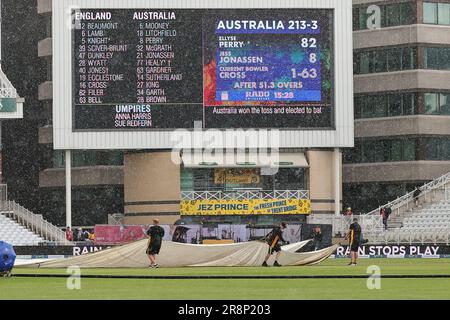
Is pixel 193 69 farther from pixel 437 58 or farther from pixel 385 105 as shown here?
pixel 437 58

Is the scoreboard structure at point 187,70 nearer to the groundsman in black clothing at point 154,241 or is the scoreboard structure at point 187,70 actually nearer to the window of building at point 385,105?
the window of building at point 385,105

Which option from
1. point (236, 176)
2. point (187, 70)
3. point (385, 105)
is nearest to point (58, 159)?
point (236, 176)

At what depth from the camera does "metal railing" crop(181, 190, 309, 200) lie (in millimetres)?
68812

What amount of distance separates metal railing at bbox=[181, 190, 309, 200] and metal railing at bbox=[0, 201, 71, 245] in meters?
6.88

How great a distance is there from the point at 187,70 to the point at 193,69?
0.30m

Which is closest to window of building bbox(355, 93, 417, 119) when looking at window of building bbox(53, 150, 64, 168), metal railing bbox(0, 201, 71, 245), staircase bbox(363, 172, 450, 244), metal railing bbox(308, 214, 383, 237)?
staircase bbox(363, 172, 450, 244)

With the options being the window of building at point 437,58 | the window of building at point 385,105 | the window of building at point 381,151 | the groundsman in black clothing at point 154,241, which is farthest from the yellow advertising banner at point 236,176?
the groundsman in black clothing at point 154,241

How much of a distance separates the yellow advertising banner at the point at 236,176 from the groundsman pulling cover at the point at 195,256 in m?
24.0

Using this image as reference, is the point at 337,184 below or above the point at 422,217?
above

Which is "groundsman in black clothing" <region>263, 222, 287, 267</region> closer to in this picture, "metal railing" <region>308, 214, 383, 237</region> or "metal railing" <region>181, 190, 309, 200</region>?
"metal railing" <region>308, 214, 383, 237</region>

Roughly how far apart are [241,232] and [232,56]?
8555 mm

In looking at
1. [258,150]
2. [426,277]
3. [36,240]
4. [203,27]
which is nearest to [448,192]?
[258,150]

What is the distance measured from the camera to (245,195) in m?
68.9
